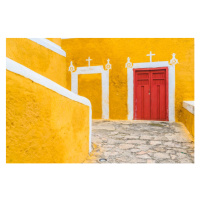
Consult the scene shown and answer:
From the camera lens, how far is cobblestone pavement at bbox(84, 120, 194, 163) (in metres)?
2.93

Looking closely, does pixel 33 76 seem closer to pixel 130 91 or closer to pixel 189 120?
pixel 189 120

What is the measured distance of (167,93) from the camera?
21.1 feet

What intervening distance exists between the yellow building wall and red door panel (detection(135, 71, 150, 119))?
19.2 inches

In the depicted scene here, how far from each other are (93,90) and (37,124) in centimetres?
564

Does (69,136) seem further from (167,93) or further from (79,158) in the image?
(167,93)

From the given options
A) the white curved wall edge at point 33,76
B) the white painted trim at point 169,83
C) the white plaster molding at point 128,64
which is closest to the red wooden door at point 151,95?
the white painted trim at point 169,83

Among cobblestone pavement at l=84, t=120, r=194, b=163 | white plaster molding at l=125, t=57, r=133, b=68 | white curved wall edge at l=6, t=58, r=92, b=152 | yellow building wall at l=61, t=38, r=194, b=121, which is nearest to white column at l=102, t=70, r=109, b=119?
yellow building wall at l=61, t=38, r=194, b=121

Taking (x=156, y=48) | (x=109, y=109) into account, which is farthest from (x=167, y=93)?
(x=109, y=109)

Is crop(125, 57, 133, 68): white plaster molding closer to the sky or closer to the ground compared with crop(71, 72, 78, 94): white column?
closer to the sky

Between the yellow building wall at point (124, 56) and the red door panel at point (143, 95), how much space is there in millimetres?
487

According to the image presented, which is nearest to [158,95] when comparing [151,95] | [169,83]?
[151,95]

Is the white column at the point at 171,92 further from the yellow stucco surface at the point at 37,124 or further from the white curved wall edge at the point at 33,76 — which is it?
the white curved wall edge at the point at 33,76

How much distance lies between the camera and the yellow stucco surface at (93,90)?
7.23 m

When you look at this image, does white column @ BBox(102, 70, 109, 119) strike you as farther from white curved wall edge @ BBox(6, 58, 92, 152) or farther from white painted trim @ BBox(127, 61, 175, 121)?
white curved wall edge @ BBox(6, 58, 92, 152)
